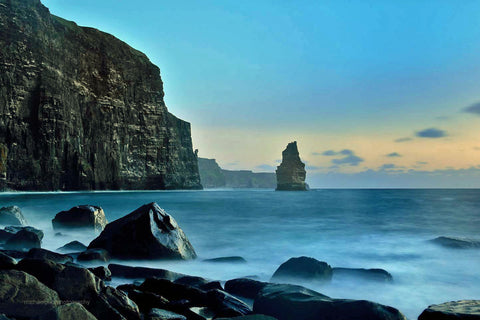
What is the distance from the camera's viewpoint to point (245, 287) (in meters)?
5.73

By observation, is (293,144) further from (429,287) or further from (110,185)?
(429,287)

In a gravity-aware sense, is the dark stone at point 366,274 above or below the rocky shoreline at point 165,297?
below

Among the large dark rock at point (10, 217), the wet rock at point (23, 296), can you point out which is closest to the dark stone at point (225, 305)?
the wet rock at point (23, 296)

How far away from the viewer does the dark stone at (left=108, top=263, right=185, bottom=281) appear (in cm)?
630

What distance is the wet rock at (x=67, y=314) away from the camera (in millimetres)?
3205

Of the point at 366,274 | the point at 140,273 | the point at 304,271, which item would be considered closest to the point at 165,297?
the point at 140,273

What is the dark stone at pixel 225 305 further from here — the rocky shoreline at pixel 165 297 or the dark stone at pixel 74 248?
the dark stone at pixel 74 248

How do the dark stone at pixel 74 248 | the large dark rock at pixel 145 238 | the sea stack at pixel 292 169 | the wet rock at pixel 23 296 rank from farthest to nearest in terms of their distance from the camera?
1. the sea stack at pixel 292 169
2. the dark stone at pixel 74 248
3. the large dark rock at pixel 145 238
4. the wet rock at pixel 23 296

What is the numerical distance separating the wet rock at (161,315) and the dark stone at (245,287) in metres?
1.69

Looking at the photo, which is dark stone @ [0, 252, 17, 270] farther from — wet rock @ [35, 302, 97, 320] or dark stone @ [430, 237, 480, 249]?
dark stone @ [430, 237, 480, 249]

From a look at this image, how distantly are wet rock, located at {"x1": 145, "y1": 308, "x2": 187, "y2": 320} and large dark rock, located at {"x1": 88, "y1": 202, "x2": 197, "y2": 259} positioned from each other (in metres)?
4.29

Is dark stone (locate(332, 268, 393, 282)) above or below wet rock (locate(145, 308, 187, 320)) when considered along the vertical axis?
below

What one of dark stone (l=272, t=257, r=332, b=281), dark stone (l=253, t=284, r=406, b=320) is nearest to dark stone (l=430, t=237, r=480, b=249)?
dark stone (l=272, t=257, r=332, b=281)

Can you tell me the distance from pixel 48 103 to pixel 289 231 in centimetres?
5384
